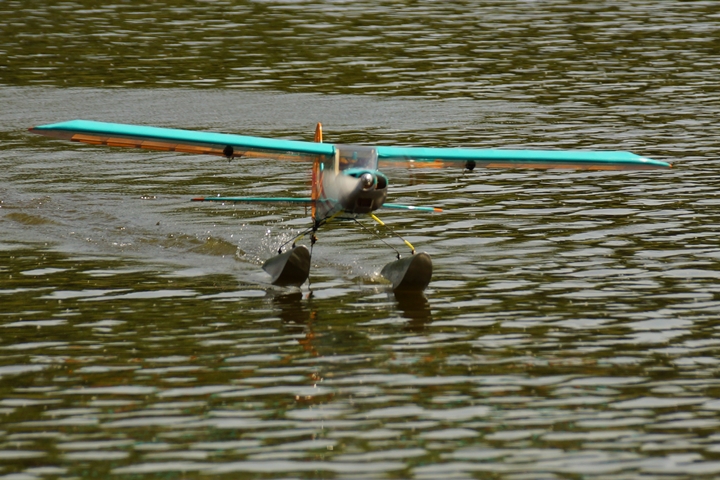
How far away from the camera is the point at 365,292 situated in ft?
54.5

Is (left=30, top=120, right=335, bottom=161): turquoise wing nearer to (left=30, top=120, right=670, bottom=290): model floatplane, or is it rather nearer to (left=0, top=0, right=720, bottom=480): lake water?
(left=30, top=120, right=670, bottom=290): model floatplane

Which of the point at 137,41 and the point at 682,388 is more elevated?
the point at 682,388

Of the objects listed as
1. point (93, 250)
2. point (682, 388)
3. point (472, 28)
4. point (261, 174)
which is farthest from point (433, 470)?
point (472, 28)

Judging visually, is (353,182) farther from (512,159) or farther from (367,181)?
(512,159)

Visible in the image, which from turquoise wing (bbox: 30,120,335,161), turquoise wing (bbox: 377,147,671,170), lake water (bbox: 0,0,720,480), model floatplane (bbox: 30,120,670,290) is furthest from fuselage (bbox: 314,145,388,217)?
lake water (bbox: 0,0,720,480)

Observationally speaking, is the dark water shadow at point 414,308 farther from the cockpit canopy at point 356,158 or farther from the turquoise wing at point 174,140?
the turquoise wing at point 174,140

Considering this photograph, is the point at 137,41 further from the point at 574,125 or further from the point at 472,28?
the point at 574,125

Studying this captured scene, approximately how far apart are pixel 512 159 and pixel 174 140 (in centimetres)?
468

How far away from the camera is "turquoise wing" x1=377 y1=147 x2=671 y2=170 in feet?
56.3

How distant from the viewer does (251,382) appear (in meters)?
12.6

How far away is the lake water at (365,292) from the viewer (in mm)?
11008

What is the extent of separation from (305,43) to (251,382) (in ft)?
100

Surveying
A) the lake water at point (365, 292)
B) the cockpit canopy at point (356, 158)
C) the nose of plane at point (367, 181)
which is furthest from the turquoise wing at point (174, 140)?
the lake water at point (365, 292)

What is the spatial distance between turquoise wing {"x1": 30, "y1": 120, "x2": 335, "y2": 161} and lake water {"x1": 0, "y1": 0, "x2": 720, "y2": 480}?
1.82m
